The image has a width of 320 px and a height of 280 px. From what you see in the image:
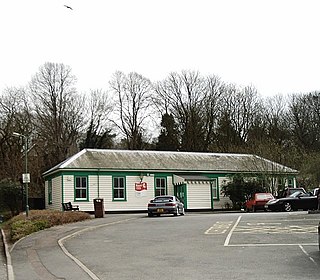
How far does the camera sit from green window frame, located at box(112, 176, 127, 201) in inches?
1763

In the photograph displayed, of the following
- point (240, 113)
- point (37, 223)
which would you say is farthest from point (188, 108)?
point (37, 223)

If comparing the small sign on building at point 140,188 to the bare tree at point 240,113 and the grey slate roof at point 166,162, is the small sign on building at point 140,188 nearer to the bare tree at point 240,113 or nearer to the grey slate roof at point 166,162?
the grey slate roof at point 166,162

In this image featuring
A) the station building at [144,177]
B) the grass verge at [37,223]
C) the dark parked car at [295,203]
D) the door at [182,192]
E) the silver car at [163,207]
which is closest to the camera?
the grass verge at [37,223]

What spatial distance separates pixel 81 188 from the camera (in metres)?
43.6

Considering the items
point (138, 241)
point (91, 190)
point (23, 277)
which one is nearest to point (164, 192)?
point (91, 190)

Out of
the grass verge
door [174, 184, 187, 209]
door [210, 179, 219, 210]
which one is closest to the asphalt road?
the grass verge

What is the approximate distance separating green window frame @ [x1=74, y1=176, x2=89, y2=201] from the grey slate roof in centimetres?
85

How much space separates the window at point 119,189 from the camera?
4484 centimetres

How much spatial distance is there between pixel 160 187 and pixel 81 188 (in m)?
6.75

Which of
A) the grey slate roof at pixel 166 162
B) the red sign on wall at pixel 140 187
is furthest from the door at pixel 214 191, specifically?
the red sign on wall at pixel 140 187

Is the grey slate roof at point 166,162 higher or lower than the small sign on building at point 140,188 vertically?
higher

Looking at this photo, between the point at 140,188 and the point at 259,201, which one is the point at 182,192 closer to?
the point at 140,188

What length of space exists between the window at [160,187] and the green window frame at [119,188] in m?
2.92

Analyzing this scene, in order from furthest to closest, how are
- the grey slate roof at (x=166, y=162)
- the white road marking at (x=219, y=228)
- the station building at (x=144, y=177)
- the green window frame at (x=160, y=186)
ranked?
the green window frame at (x=160, y=186), the grey slate roof at (x=166, y=162), the station building at (x=144, y=177), the white road marking at (x=219, y=228)
